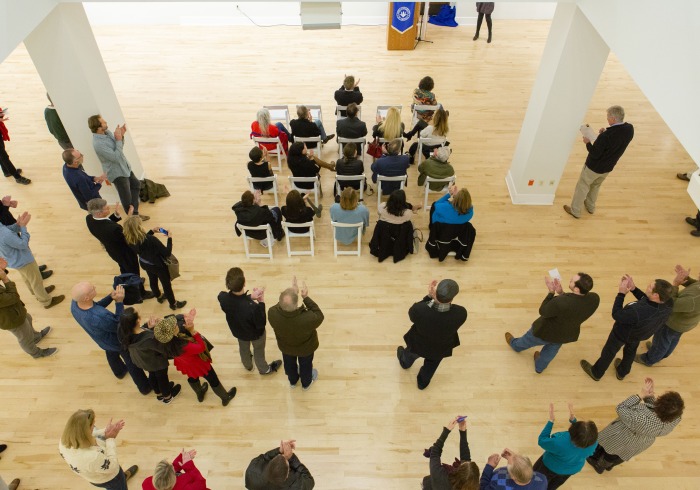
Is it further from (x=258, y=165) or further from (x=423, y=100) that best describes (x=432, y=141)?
(x=258, y=165)

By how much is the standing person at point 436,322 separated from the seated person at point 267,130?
383cm

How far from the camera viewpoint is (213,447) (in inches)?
182

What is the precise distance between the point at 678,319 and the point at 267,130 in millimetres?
5439

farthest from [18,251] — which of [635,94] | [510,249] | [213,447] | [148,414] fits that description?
[635,94]

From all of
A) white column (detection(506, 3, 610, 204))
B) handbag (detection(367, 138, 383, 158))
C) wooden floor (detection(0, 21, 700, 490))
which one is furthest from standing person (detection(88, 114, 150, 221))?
white column (detection(506, 3, 610, 204))

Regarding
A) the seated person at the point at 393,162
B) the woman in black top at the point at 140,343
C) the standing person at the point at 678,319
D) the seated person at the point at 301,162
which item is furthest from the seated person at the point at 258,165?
the standing person at the point at 678,319

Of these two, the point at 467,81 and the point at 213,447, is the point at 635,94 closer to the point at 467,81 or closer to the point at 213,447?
the point at 467,81

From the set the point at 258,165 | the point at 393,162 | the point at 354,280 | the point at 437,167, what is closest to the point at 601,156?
the point at 437,167

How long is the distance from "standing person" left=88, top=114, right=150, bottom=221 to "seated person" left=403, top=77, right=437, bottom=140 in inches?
156

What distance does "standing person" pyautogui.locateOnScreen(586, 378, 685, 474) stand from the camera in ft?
12.0

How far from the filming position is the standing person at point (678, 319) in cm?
457

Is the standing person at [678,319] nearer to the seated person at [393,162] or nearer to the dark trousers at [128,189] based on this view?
the seated person at [393,162]

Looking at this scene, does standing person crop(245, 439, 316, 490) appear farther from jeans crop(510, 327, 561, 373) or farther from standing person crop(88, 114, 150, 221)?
standing person crop(88, 114, 150, 221)

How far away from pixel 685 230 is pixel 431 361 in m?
A: 4.63
